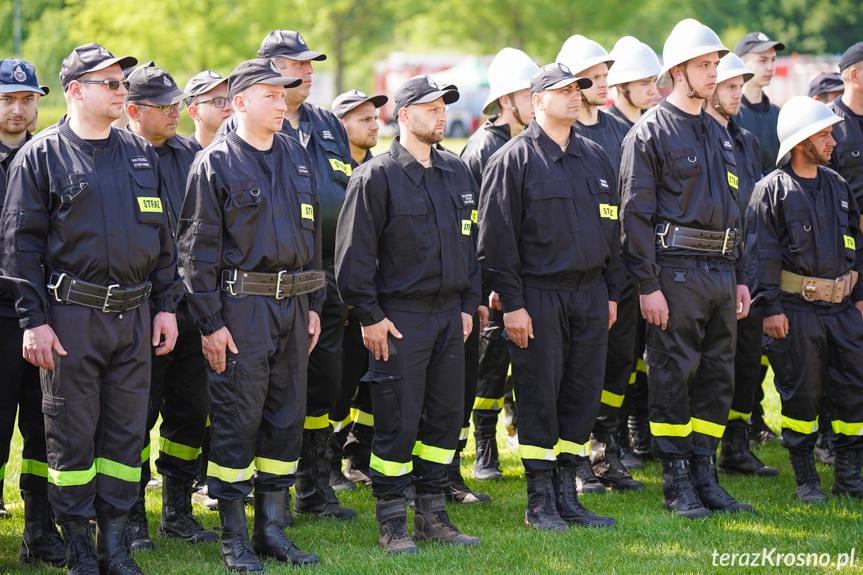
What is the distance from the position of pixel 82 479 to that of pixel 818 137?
5.40m

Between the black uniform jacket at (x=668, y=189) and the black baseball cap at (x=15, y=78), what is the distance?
3.88 metres

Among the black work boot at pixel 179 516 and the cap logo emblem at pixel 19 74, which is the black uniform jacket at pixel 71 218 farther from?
the black work boot at pixel 179 516

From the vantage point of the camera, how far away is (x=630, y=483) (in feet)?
24.2

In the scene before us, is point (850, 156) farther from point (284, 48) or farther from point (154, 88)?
point (154, 88)

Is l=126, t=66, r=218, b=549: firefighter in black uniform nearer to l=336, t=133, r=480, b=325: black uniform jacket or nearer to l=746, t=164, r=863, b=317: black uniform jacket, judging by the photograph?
l=336, t=133, r=480, b=325: black uniform jacket

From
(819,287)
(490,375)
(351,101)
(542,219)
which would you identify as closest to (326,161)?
(351,101)

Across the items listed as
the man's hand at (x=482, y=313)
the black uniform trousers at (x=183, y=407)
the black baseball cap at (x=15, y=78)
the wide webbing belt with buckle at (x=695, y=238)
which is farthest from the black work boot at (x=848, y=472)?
the black baseball cap at (x=15, y=78)

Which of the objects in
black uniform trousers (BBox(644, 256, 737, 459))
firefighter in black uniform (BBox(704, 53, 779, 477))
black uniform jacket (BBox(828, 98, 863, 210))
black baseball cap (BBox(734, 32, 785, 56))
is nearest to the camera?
black uniform trousers (BBox(644, 256, 737, 459))

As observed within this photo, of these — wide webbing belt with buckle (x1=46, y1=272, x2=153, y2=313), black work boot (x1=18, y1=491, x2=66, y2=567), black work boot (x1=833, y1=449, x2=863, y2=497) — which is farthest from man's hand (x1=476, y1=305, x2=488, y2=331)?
black work boot (x1=18, y1=491, x2=66, y2=567)

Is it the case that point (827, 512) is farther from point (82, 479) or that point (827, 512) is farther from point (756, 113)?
point (82, 479)

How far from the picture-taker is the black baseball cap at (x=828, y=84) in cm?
965

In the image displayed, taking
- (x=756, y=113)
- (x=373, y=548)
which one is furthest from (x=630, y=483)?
(x=756, y=113)

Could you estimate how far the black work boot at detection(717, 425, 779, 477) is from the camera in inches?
306

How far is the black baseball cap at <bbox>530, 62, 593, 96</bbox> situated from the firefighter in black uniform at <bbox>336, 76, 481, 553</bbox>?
690 mm
